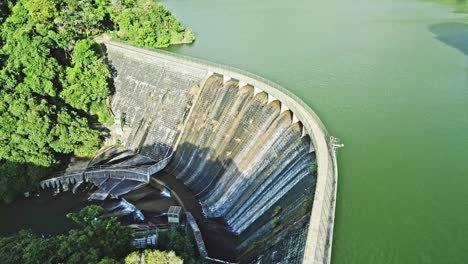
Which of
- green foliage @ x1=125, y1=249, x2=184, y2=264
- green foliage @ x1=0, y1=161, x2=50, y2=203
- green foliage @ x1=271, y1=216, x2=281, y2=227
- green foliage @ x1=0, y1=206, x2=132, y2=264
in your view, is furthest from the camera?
green foliage @ x1=0, y1=161, x2=50, y2=203

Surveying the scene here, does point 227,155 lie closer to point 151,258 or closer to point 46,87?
point 151,258

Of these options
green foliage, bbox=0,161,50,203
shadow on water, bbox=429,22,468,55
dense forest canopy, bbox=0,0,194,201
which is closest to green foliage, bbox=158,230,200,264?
green foliage, bbox=0,161,50,203

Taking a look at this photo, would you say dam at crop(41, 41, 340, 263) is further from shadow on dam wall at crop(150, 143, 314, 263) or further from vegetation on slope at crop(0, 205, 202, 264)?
vegetation on slope at crop(0, 205, 202, 264)

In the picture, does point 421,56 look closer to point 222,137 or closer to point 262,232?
point 222,137

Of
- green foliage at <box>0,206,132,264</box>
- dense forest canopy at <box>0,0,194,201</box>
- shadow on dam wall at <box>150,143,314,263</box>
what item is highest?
dense forest canopy at <box>0,0,194,201</box>

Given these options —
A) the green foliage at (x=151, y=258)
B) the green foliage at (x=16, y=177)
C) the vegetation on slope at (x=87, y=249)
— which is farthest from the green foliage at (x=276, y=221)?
the green foliage at (x=16, y=177)

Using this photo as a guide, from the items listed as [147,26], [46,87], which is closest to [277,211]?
[46,87]

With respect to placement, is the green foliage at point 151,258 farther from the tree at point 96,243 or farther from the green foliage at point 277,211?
the green foliage at point 277,211
